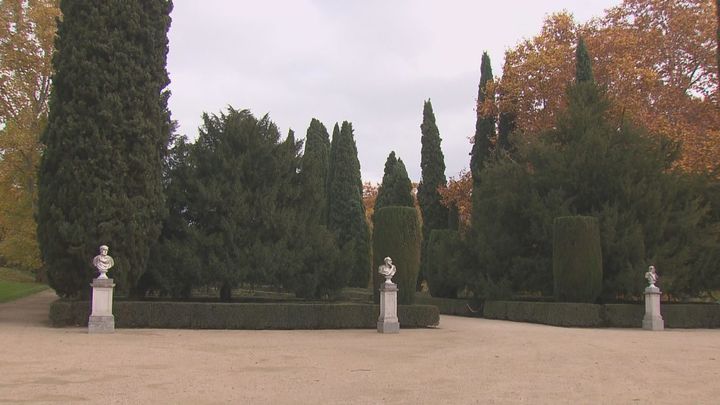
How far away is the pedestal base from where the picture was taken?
523 inches

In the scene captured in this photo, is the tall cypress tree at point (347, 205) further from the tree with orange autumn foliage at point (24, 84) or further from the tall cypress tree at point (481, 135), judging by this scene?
the tree with orange autumn foliage at point (24, 84)

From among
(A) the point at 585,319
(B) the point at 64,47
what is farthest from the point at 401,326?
(B) the point at 64,47

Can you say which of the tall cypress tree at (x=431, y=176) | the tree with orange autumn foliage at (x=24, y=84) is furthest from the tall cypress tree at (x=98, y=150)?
the tall cypress tree at (x=431, y=176)

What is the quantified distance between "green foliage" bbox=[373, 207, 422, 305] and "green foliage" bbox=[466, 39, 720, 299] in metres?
6.23

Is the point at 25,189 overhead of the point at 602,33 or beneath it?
beneath

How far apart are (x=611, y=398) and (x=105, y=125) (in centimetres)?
1313

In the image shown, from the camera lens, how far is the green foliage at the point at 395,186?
3550 cm

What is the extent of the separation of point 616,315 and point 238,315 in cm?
1078

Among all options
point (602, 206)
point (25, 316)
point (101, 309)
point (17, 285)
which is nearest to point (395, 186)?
point (602, 206)

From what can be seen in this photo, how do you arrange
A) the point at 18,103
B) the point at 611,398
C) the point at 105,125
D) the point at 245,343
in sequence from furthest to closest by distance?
the point at 18,103, the point at 105,125, the point at 245,343, the point at 611,398

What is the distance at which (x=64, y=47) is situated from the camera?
622 inches

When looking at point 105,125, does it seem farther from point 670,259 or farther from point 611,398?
point 670,259

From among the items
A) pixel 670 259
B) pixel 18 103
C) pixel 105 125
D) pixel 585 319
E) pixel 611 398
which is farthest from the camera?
pixel 18 103

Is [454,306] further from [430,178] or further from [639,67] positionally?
[639,67]
